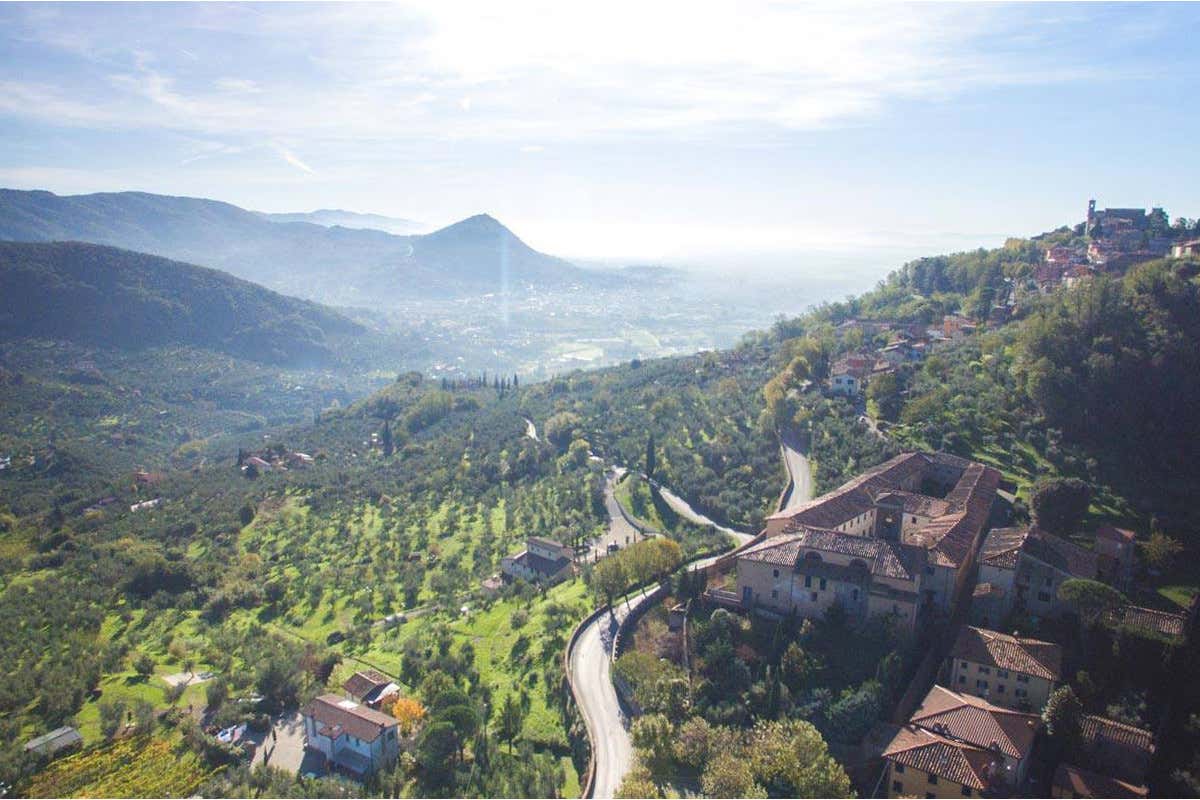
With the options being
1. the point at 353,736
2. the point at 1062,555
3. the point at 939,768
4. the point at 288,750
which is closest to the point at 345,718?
the point at 353,736

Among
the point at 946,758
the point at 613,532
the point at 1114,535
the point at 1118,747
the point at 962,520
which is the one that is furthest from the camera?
the point at 613,532

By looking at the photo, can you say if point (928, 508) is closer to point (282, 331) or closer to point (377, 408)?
point (377, 408)

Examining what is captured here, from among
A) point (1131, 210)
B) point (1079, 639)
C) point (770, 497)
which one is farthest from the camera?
point (1131, 210)

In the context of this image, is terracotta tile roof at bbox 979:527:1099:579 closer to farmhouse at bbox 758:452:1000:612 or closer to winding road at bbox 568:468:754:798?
farmhouse at bbox 758:452:1000:612

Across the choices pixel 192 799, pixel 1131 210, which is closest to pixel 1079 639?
pixel 192 799

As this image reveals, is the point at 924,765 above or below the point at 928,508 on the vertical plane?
below

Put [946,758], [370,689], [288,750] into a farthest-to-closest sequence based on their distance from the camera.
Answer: [370,689] → [288,750] → [946,758]

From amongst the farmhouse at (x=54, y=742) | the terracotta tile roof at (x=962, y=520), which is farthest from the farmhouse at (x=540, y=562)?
the farmhouse at (x=54, y=742)

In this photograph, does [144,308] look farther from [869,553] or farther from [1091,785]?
[1091,785]
